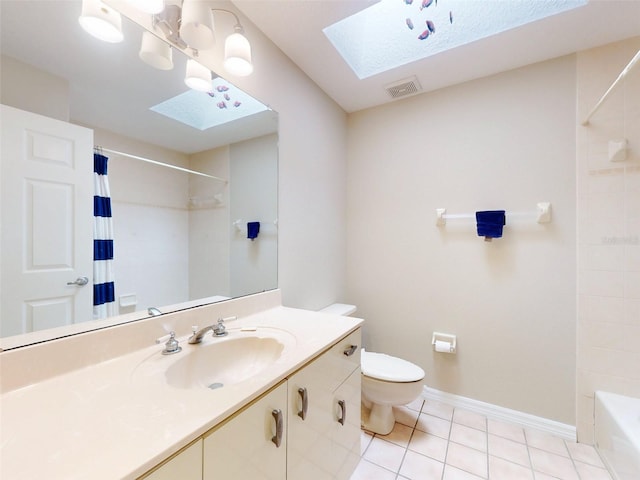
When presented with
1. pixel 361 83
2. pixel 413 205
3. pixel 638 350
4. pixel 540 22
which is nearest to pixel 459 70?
pixel 540 22

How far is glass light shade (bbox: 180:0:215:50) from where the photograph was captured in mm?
995

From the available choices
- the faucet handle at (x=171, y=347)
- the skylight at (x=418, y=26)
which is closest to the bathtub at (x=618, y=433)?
the faucet handle at (x=171, y=347)

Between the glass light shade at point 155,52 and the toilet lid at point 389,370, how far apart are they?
1.82 m

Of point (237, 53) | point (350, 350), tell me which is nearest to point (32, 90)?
point (237, 53)

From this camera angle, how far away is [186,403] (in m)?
0.64

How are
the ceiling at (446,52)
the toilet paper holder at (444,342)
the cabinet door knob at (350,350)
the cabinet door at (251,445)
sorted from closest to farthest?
Result: 1. the cabinet door at (251,445)
2. the cabinet door knob at (350,350)
3. the ceiling at (446,52)
4. the toilet paper holder at (444,342)

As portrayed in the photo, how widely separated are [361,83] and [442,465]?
2.44 meters

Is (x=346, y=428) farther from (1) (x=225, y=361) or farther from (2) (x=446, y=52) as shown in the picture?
(2) (x=446, y=52)

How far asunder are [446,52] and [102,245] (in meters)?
2.06

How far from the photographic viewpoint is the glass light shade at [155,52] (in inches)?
40.3

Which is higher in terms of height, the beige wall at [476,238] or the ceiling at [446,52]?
the ceiling at [446,52]

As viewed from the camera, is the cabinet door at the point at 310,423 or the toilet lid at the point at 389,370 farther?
A: the toilet lid at the point at 389,370

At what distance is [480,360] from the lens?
73.4 inches

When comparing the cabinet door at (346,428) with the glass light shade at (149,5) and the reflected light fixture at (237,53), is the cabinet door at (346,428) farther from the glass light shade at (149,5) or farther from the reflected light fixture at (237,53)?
the glass light shade at (149,5)
